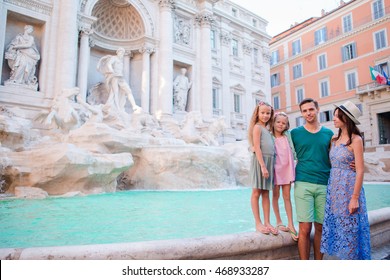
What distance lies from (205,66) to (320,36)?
12083 mm

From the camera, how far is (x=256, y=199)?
6.70 feet

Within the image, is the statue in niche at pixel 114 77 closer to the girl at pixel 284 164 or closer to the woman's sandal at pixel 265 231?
the girl at pixel 284 164

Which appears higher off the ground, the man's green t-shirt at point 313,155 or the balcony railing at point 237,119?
the balcony railing at point 237,119

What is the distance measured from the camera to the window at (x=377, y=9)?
63.4ft

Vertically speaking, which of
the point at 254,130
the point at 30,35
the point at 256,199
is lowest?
the point at 256,199

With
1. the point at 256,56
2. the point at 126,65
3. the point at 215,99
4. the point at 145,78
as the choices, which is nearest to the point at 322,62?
the point at 256,56

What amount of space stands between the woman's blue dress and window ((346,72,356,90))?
2179 cm

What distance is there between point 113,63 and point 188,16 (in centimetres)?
748

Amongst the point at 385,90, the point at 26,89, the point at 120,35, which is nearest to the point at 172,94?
the point at 120,35

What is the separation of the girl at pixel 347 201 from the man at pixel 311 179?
0.25 feet

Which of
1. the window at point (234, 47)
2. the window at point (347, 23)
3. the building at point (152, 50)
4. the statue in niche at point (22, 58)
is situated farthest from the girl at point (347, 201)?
the window at point (347, 23)

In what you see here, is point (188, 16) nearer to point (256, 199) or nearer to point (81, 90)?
point (81, 90)

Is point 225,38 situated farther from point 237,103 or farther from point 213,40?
point 237,103

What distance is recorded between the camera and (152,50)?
1488 cm
